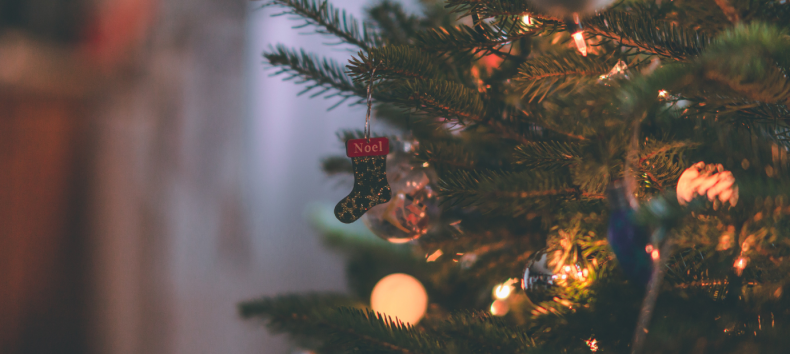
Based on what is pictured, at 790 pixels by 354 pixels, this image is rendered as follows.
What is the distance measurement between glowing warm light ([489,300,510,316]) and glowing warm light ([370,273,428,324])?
1.05 feet

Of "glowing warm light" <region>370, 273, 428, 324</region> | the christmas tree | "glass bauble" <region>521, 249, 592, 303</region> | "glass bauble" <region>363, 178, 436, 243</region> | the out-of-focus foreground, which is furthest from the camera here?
the out-of-focus foreground

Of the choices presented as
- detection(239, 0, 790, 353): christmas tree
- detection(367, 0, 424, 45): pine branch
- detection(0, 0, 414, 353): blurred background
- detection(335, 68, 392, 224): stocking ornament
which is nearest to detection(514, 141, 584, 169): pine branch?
detection(239, 0, 790, 353): christmas tree

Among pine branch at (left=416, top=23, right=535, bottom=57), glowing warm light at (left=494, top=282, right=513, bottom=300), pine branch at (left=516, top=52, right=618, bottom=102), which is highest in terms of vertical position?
pine branch at (left=416, top=23, right=535, bottom=57)

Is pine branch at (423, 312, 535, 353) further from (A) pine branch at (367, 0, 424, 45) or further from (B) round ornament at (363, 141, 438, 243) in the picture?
(A) pine branch at (367, 0, 424, 45)

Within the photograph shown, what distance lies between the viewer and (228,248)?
1624mm

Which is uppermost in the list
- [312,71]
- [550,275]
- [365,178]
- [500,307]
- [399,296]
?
[312,71]

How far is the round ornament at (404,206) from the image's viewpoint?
1.49 feet

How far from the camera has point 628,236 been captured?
0.91 ft

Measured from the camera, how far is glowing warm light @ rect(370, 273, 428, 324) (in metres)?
0.82

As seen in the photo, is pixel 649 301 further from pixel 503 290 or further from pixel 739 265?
pixel 503 290

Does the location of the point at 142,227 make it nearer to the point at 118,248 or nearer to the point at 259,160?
the point at 118,248

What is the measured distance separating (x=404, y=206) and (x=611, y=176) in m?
0.20

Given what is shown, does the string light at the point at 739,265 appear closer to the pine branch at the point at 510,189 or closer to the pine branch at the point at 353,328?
the pine branch at the point at 510,189

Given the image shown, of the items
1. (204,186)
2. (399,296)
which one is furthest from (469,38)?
(204,186)
